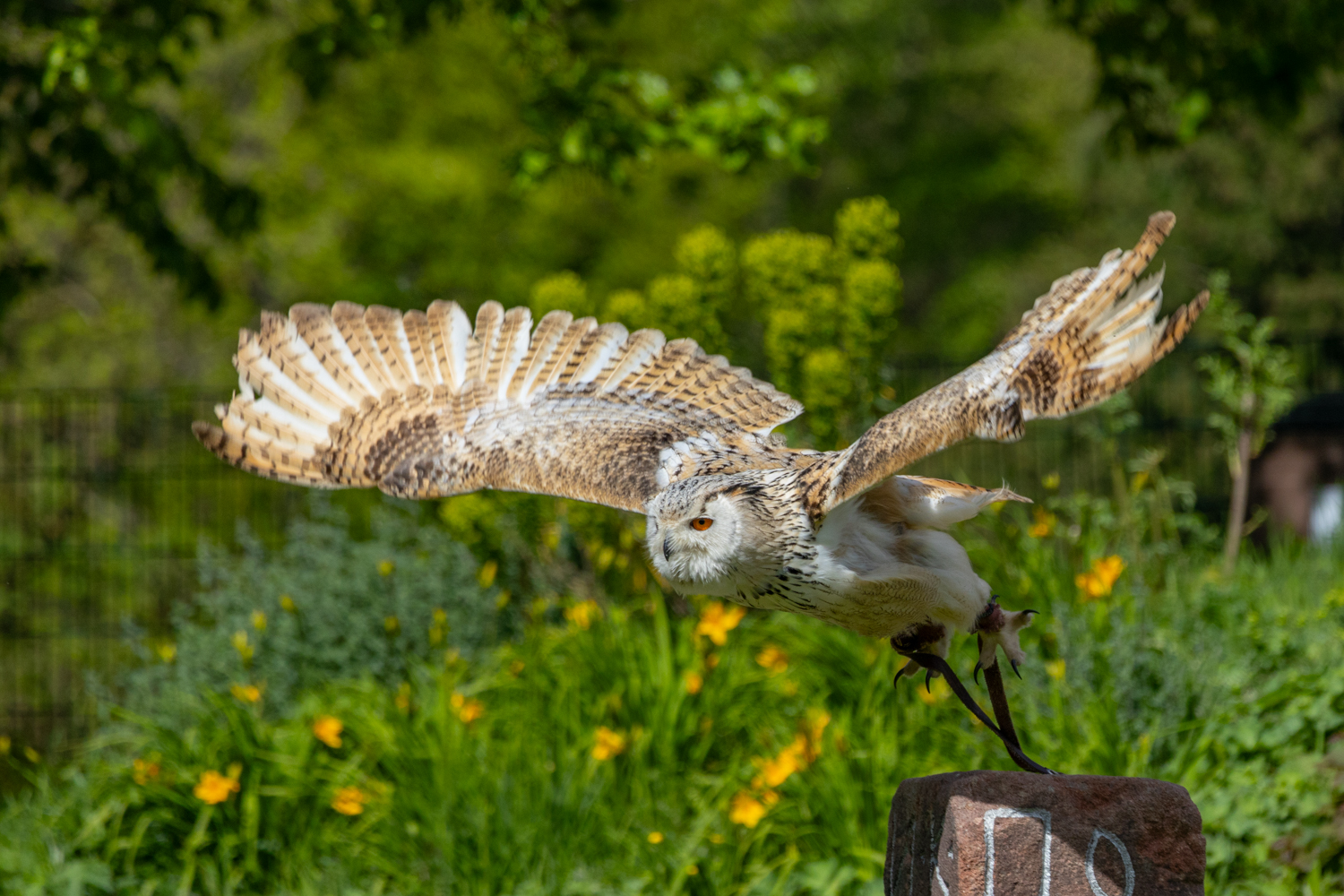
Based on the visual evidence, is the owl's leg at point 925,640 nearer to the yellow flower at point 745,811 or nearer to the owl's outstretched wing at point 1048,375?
the owl's outstretched wing at point 1048,375

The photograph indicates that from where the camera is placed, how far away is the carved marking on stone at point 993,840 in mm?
3229

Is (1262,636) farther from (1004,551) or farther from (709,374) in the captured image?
(709,374)

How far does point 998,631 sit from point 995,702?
0.23 metres

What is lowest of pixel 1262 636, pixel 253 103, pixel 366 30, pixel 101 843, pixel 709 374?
pixel 101 843

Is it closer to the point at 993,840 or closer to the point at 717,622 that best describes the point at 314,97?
the point at 717,622

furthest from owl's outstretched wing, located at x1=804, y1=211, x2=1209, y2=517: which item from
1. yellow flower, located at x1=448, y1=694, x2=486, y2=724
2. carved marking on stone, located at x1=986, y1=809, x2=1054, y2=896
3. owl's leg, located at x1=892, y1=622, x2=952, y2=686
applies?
yellow flower, located at x1=448, y1=694, x2=486, y2=724

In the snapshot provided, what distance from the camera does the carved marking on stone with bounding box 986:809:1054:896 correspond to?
323 cm

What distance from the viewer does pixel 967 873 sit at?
10.6 feet

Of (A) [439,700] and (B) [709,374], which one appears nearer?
(B) [709,374]

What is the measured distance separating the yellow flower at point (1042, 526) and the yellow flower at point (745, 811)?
189 centimetres

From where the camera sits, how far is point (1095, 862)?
3.22 m

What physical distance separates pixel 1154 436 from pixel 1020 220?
16.6 metres

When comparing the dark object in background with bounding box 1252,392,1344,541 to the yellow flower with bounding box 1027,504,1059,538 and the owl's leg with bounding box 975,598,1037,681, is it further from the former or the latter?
the owl's leg with bounding box 975,598,1037,681

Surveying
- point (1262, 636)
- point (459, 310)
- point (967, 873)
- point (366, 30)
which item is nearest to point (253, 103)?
point (366, 30)
